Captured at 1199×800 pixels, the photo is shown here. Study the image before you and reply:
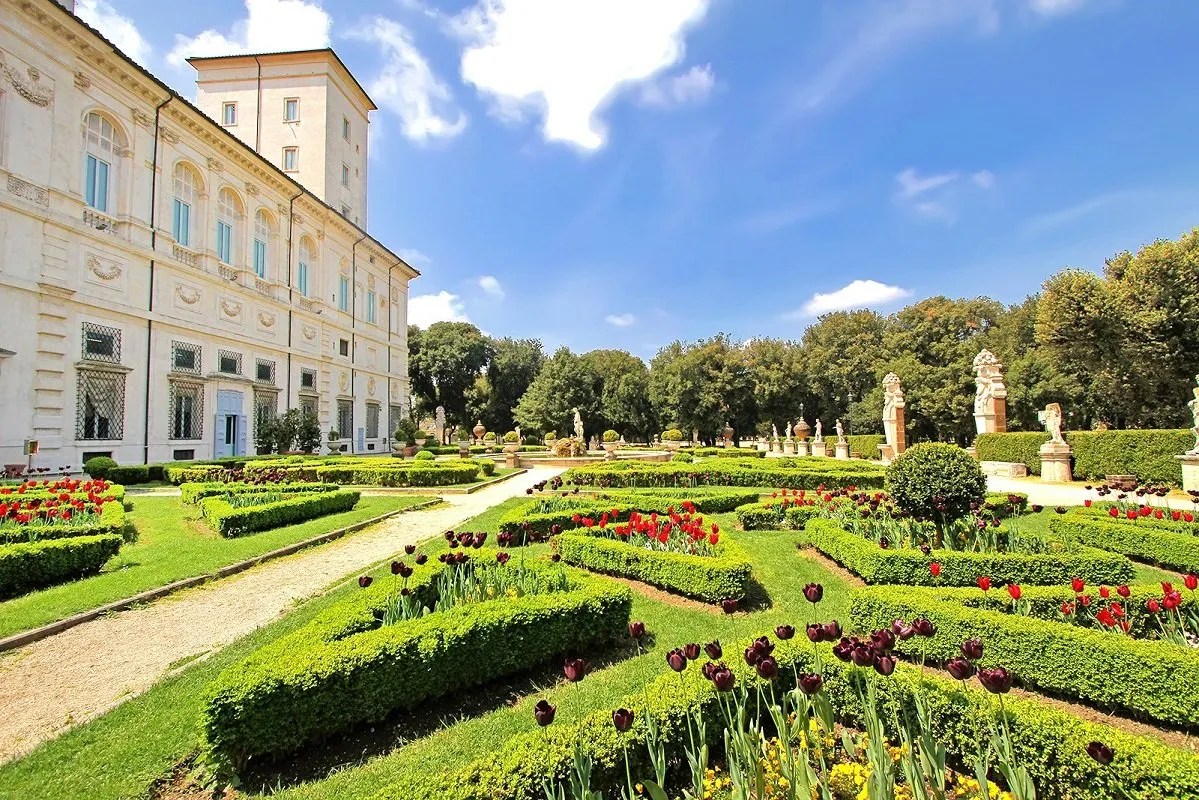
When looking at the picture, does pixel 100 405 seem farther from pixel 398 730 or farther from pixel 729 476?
pixel 398 730

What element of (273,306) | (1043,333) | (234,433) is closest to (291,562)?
(234,433)

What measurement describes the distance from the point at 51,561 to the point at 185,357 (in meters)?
19.6

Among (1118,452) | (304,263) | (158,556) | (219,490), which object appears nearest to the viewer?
(158,556)

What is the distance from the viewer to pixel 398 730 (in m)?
3.58

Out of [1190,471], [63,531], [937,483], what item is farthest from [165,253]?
[1190,471]

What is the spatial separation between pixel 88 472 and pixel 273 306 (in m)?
13.1

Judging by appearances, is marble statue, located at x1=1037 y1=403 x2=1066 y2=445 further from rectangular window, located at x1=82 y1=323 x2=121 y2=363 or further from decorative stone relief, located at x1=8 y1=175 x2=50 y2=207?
decorative stone relief, located at x1=8 y1=175 x2=50 y2=207

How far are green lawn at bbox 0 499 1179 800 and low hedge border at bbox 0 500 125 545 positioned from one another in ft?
16.0

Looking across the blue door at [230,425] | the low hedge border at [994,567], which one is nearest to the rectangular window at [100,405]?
the blue door at [230,425]

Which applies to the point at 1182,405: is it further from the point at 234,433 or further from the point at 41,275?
the point at 41,275

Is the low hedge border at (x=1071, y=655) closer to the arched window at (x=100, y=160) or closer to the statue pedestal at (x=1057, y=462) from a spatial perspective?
the statue pedestal at (x=1057, y=462)

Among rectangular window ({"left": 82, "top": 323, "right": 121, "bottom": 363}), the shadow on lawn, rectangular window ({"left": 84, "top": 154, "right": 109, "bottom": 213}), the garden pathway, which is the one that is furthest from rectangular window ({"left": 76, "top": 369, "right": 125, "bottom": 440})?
the shadow on lawn

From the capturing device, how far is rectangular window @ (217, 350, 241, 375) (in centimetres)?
2452

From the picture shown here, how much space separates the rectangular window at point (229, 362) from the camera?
965 inches
